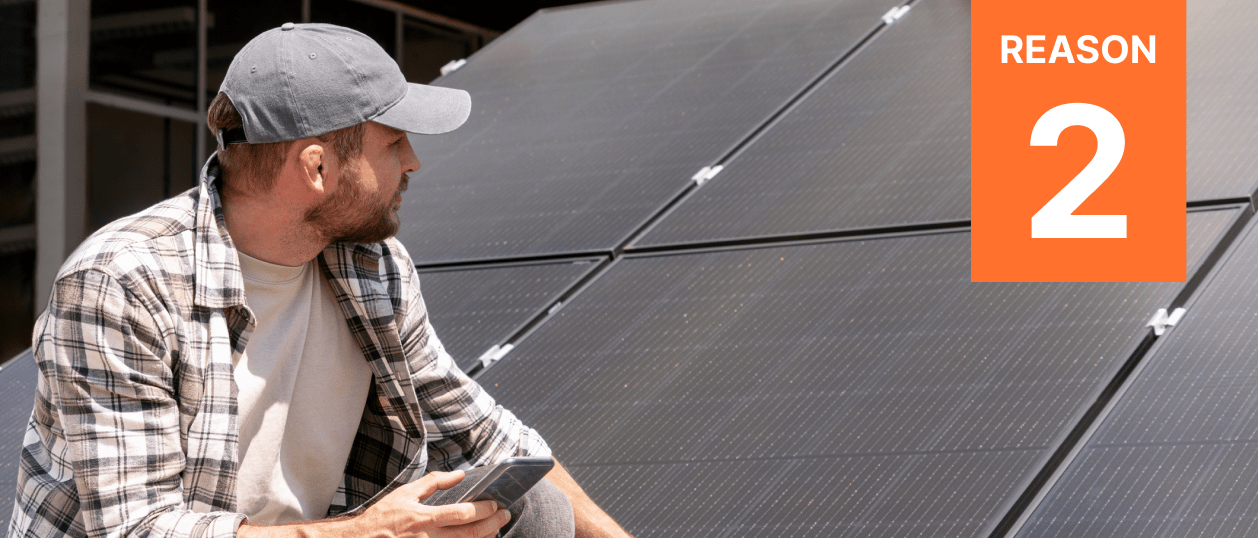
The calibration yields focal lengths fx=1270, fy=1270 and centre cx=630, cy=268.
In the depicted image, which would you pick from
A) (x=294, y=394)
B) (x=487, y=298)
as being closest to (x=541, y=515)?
(x=294, y=394)

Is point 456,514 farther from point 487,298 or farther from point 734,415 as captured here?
point 487,298

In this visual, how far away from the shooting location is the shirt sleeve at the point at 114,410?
6.88 ft

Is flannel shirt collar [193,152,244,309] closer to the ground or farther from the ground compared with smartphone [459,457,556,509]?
farther from the ground

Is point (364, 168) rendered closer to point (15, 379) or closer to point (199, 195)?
point (199, 195)

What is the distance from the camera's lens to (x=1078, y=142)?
4.70 meters

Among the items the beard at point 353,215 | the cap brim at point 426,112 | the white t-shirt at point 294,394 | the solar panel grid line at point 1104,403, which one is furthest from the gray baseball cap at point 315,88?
the solar panel grid line at point 1104,403

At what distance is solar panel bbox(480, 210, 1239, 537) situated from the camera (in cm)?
312

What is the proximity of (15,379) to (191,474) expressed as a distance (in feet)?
9.25

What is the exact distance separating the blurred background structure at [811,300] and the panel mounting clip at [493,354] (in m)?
0.01

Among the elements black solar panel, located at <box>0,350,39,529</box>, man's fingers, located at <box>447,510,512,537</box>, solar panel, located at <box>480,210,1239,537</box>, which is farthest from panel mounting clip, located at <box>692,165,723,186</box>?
man's fingers, located at <box>447,510,512,537</box>

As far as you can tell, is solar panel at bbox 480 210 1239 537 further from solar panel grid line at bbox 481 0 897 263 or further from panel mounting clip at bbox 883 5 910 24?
panel mounting clip at bbox 883 5 910 24

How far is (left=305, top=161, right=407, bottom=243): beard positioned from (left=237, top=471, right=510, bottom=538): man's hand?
1.70 feet

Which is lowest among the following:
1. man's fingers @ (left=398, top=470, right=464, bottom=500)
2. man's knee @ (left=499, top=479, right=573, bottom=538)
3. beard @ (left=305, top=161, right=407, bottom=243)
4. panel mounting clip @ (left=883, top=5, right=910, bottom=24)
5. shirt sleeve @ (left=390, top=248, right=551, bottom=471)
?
man's knee @ (left=499, top=479, right=573, bottom=538)

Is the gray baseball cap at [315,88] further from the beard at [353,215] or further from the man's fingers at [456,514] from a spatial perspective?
the man's fingers at [456,514]
